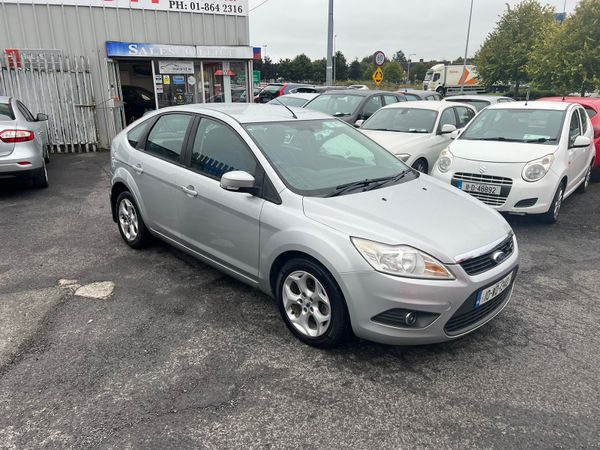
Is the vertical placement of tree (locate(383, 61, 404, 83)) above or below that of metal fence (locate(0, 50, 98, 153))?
above

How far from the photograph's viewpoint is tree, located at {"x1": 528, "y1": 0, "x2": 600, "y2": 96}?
1341 centimetres

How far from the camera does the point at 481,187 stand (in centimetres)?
595

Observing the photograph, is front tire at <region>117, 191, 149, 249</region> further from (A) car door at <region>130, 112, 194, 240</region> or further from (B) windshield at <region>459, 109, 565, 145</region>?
(B) windshield at <region>459, 109, 565, 145</region>

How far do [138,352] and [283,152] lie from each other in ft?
5.98

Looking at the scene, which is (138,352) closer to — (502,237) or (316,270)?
(316,270)

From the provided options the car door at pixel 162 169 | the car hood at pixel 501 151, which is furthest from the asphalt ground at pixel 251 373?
the car hood at pixel 501 151

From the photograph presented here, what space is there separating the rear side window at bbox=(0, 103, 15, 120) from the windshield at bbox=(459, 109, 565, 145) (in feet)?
22.8

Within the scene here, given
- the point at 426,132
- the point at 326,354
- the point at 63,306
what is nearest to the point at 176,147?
the point at 63,306

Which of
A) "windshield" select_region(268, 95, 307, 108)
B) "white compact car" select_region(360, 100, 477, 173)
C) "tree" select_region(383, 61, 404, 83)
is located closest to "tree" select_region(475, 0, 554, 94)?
"windshield" select_region(268, 95, 307, 108)

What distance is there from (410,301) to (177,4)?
12585 millimetres

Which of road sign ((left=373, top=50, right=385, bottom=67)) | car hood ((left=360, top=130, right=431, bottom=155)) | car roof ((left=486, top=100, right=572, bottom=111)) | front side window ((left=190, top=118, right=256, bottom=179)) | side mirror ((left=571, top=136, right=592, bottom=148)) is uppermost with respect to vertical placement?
road sign ((left=373, top=50, right=385, bottom=67))

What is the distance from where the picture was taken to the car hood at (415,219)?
2.95 metres

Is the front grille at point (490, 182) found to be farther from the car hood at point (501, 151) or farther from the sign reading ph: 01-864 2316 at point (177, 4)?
the sign reading ph: 01-864 2316 at point (177, 4)

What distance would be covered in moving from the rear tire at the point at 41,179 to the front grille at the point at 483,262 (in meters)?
6.90
